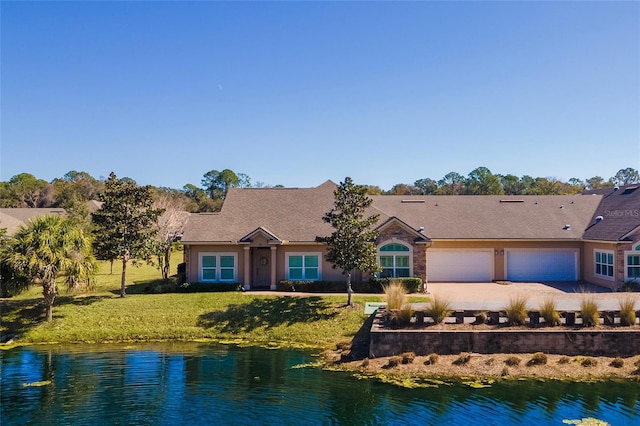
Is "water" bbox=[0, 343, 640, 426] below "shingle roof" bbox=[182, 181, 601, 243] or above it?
below

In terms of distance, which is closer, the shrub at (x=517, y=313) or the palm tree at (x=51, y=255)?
the shrub at (x=517, y=313)

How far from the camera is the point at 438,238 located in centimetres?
3438

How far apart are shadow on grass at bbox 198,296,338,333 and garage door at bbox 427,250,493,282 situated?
11.0m

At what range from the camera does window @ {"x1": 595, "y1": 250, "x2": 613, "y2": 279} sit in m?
30.7

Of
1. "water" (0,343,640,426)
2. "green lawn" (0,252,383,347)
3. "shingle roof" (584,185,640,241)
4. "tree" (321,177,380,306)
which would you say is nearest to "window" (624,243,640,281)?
"shingle roof" (584,185,640,241)

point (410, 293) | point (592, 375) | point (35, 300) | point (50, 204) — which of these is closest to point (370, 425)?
point (592, 375)

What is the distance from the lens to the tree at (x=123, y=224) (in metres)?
28.1

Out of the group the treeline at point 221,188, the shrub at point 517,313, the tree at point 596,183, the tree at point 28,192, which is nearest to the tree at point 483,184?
the treeline at point 221,188

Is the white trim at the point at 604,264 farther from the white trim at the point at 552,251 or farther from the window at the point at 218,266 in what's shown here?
the window at the point at 218,266

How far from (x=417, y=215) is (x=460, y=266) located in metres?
4.87

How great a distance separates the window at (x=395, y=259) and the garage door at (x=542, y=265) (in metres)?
8.23

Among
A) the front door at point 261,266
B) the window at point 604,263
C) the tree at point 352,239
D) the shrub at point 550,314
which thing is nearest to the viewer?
the shrub at point 550,314

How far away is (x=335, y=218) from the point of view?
26.6 meters

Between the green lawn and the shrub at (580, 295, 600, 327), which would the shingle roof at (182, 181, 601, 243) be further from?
the shrub at (580, 295, 600, 327)
